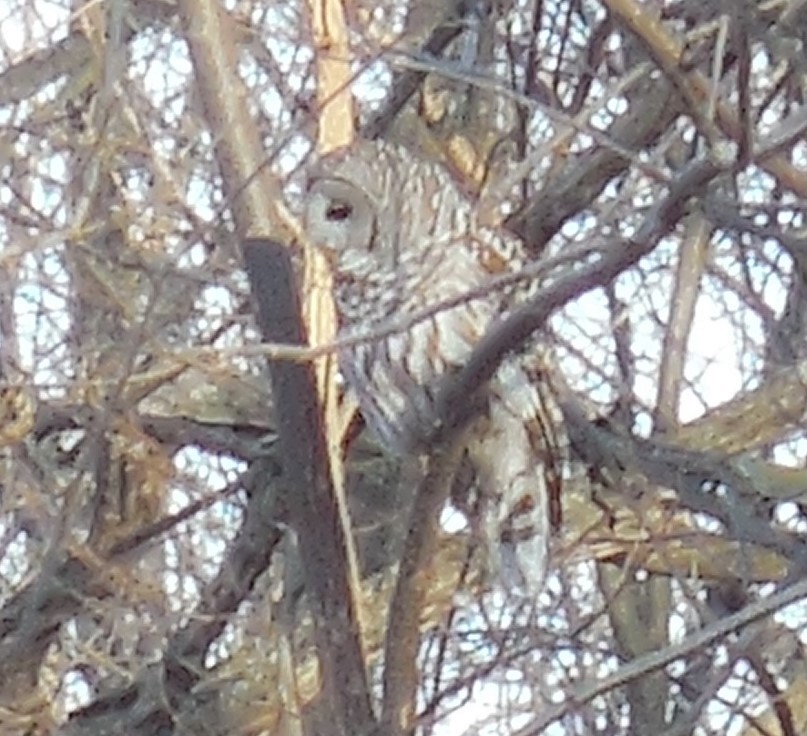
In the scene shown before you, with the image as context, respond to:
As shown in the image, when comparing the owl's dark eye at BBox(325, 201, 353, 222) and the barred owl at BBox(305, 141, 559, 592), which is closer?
the barred owl at BBox(305, 141, 559, 592)

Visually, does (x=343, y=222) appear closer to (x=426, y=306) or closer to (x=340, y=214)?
(x=340, y=214)

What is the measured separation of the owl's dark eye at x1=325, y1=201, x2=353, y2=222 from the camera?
390cm

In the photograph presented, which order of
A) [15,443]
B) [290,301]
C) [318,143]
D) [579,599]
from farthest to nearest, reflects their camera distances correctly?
[579,599] → [15,443] → [318,143] → [290,301]

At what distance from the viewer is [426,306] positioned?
3.47 meters

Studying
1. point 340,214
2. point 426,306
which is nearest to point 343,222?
point 340,214

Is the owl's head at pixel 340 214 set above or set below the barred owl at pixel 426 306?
above

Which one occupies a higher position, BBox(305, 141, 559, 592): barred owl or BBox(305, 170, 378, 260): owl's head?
BBox(305, 170, 378, 260): owl's head

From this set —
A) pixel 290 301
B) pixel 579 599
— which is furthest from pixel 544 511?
pixel 579 599

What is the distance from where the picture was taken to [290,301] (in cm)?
321

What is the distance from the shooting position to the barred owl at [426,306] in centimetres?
346

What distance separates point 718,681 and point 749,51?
2.23 m

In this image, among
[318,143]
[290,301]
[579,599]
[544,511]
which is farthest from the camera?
[579,599]

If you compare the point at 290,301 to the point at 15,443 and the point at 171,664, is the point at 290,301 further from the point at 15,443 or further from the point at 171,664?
the point at 171,664

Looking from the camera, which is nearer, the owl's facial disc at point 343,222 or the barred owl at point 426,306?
the barred owl at point 426,306
